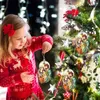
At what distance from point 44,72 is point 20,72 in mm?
165

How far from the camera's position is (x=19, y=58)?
75.9 inches

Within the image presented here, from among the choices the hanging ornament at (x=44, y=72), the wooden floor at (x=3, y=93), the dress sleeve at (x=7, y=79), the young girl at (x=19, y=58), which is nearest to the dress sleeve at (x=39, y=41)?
the young girl at (x=19, y=58)

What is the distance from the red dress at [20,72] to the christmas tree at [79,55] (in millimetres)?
105

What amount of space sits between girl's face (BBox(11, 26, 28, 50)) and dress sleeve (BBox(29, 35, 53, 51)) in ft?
0.23

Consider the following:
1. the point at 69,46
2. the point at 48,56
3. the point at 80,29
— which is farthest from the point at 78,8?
the point at 48,56

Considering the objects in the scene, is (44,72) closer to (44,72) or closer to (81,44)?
(44,72)

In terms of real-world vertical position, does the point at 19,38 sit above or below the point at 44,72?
above

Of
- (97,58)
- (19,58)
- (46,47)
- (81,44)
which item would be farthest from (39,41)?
(97,58)

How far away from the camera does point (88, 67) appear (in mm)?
1950

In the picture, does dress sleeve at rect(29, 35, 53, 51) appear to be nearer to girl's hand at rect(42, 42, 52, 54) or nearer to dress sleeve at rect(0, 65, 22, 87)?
girl's hand at rect(42, 42, 52, 54)

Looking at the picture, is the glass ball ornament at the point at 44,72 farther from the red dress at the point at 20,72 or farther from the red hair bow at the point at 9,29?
the red hair bow at the point at 9,29

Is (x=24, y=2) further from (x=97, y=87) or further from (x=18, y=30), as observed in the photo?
(x=97, y=87)

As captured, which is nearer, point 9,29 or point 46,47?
point 9,29

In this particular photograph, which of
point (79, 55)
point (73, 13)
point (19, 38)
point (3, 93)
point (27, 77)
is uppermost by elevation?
point (73, 13)
